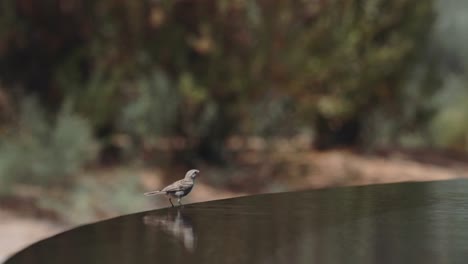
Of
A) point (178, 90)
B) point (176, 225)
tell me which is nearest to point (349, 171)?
point (178, 90)

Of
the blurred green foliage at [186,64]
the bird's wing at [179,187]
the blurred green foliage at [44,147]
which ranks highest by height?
the blurred green foliage at [186,64]

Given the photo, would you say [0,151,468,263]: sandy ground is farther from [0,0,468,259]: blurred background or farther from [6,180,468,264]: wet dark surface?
[6,180,468,264]: wet dark surface

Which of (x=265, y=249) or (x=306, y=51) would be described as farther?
(x=306, y=51)

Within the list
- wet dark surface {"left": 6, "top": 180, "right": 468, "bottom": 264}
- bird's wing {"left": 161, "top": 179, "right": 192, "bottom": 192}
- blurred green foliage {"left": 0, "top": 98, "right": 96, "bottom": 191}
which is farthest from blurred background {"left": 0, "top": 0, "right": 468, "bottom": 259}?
bird's wing {"left": 161, "top": 179, "right": 192, "bottom": 192}

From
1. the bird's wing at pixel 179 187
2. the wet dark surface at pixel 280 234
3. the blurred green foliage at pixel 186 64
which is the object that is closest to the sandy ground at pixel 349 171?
the blurred green foliage at pixel 186 64

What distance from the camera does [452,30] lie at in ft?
52.1

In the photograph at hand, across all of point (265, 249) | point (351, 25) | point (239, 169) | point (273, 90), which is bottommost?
point (265, 249)

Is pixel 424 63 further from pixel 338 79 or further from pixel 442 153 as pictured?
pixel 338 79

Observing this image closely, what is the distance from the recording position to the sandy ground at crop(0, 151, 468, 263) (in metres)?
12.0

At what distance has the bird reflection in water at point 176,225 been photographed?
Answer: 7.79 ft

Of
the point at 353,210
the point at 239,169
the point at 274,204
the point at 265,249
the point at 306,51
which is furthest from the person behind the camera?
the point at 239,169

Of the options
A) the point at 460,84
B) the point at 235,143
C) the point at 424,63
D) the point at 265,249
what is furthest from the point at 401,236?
the point at 460,84

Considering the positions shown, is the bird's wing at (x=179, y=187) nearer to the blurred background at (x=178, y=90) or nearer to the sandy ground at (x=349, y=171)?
the sandy ground at (x=349, y=171)

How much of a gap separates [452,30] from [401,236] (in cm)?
1396
